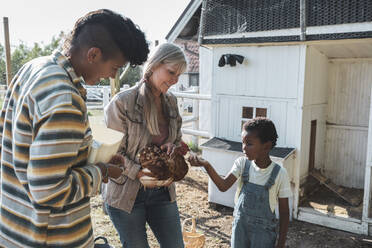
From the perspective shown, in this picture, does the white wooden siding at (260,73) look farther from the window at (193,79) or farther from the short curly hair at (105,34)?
the window at (193,79)

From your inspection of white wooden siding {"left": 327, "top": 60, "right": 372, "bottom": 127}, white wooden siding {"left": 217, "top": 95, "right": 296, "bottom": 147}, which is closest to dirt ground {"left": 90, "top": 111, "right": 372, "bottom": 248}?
white wooden siding {"left": 217, "top": 95, "right": 296, "bottom": 147}

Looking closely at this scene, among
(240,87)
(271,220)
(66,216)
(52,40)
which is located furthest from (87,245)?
(52,40)

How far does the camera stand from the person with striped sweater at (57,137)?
1101 millimetres

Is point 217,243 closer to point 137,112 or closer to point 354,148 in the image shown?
point 137,112

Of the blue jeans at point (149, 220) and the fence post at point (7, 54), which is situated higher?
the fence post at point (7, 54)

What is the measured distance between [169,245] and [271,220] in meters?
0.78

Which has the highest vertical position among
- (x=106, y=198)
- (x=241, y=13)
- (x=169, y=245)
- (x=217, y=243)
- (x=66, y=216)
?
(x=241, y=13)

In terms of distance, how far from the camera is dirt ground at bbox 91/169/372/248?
13.3 ft

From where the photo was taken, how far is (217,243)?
4.07 meters

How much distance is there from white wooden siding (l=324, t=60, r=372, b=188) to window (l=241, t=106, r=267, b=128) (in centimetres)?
156

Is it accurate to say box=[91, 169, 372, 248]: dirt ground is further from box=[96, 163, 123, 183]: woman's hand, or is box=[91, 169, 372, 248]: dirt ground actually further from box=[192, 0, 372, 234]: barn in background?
box=[96, 163, 123, 183]: woman's hand

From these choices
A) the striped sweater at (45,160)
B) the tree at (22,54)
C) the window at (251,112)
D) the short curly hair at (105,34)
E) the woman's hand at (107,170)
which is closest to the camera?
the striped sweater at (45,160)

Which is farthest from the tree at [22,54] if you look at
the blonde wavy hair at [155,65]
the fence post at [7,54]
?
the blonde wavy hair at [155,65]

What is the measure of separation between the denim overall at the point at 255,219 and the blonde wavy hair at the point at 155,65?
891 mm
